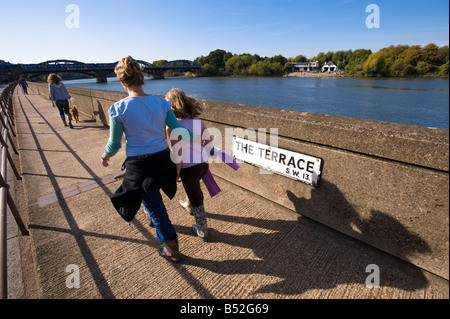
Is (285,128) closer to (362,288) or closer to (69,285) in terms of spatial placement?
(362,288)

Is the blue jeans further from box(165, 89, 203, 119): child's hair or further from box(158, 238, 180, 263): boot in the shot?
box(165, 89, 203, 119): child's hair

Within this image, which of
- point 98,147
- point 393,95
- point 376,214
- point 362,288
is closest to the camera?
point 362,288

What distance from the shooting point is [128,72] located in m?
1.76

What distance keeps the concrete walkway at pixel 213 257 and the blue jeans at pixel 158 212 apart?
344 mm

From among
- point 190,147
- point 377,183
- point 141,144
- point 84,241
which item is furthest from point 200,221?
point 377,183

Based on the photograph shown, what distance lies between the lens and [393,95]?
32.5 metres

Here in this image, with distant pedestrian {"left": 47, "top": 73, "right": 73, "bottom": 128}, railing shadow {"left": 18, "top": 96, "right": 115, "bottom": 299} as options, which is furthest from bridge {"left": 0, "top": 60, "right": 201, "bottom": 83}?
railing shadow {"left": 18, "top": 96, "right": 115, "bottom": 299}

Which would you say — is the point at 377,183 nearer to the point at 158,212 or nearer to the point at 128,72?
the point at 158,212

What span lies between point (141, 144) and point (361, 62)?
8965cm

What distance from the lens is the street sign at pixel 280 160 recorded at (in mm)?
2395

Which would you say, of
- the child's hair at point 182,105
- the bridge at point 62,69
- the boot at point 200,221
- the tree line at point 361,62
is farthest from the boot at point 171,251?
the bridge at point 62,69

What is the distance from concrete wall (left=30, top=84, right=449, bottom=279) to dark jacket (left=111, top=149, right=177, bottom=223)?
4.44 ft
